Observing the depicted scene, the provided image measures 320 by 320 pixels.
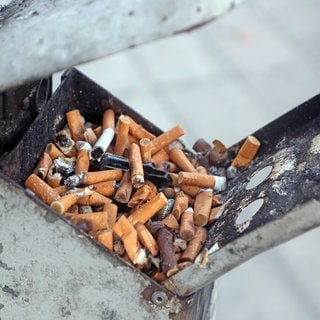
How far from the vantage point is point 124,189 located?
4.02 ft

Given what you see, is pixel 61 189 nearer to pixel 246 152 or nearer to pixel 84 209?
pixel 84 209

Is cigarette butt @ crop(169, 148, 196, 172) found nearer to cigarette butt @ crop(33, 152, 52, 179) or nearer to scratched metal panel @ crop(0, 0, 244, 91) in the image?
cigarette butt @ crop(33, 152, 52, 179)

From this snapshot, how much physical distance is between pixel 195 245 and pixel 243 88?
6.98ft

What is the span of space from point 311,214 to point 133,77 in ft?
7.48

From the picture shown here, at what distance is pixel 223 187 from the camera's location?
4.40ft

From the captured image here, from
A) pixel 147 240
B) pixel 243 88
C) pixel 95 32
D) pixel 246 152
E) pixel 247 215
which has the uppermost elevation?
pixel 95 32

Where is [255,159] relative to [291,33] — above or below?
above

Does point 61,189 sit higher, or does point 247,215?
point 61,189

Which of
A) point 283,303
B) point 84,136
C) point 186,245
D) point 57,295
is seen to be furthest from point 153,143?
point 283,303

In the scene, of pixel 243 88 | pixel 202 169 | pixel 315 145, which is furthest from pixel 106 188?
pixel 243 88

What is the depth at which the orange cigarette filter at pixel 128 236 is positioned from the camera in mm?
1105

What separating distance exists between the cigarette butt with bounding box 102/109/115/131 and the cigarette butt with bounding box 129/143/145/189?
0.31 feet

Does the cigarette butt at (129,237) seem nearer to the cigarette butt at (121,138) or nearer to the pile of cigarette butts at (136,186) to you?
the pile of cigarette butts at (136,186)

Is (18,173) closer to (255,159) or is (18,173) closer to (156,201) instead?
(156,201)
